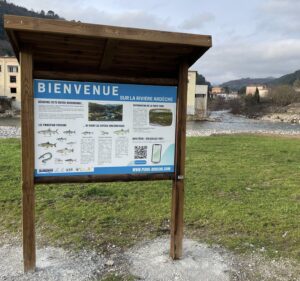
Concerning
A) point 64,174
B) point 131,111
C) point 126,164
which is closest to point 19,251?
point 64,174

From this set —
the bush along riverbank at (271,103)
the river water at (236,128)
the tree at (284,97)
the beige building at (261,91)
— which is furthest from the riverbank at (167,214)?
the beige building at (261,91)

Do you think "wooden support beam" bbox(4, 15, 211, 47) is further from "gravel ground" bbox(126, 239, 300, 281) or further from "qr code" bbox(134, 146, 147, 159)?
"gravel ground" bbox(126, 239, 300, 281)

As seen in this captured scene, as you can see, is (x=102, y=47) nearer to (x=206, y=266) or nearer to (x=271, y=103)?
(x=206, y=266)

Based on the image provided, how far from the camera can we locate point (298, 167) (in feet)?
33.1

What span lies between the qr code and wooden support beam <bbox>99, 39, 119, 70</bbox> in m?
0.99

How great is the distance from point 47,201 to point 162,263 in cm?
294

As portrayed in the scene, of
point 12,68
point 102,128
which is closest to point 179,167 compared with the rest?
point 102,128

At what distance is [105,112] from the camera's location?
3889 millimetres

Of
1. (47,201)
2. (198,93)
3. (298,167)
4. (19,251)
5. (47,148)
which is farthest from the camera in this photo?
(198,93)

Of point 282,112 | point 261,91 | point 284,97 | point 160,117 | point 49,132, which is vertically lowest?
point 49,132

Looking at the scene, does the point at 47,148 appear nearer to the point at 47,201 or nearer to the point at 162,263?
the point at 162,263

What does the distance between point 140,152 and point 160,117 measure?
469mm

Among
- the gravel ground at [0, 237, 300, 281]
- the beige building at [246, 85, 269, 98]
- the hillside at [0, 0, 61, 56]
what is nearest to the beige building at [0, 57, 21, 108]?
the hillside at [0, 0, 61, 56]

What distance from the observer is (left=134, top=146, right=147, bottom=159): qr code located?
159 inches
